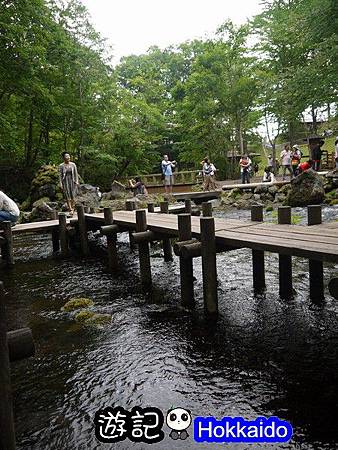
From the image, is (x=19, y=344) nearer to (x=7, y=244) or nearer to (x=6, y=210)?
(x=6, y=210)

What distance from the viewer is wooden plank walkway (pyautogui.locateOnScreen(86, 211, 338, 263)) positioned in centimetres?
410

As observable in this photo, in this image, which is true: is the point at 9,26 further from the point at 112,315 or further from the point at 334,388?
the point at 334,388

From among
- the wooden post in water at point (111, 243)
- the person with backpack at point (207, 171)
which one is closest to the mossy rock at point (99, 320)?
the wooden post in water at point (111, 243)

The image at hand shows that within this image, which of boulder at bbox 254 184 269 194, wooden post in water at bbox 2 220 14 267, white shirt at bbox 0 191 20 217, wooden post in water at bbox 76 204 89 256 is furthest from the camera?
boulder at bbox 254 184 269 194

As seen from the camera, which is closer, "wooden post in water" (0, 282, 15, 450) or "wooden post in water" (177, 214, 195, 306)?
"wooden post in water" (0, 282, 15, 450)

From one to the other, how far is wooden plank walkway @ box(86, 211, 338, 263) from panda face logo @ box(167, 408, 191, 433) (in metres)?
2.04

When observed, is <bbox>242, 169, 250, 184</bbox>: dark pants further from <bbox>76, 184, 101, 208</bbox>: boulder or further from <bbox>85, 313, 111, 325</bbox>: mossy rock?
<bbox>85, 313, 111, 325</bbox>: mossy rock

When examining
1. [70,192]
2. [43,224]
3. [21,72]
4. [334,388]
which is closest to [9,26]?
[21,72]

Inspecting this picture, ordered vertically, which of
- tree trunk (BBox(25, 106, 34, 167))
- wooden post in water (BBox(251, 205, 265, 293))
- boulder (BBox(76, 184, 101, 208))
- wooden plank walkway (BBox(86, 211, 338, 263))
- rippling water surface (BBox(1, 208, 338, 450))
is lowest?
rippling water surface (BBox(1, 208, 338, 450))

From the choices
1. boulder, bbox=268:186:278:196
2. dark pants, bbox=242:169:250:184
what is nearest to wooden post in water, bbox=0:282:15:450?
boulder, bbox=268:186:278:196

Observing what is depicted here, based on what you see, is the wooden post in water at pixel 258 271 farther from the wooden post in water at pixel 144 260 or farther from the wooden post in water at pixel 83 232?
the wooden post in water at pixel 83 232

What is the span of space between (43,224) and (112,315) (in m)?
5.75

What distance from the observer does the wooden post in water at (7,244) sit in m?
9.11

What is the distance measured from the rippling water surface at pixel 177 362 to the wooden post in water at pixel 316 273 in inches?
6.0
